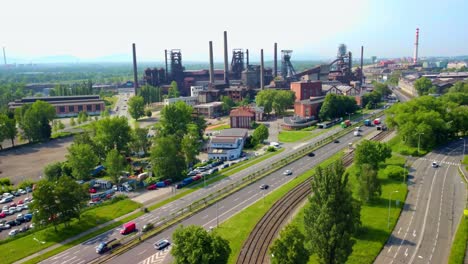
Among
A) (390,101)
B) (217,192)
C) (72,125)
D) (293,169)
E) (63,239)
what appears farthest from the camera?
(390,101)

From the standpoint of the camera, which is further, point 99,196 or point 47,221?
point 99,196

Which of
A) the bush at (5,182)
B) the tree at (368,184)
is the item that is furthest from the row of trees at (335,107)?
the bush at (5,182)

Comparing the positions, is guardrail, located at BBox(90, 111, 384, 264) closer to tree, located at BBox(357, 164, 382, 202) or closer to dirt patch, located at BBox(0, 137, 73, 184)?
tree, located at BBox(357, 164, 382, 202)

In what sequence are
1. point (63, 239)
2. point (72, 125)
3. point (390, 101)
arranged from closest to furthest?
1. point (63, 239)
2. point (72, 125)
3. point (390, 101)

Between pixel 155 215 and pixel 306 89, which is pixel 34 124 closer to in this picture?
pixel 155 215

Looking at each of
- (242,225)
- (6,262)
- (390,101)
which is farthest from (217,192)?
(390,101)

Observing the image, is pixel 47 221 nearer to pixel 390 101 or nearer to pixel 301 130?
pixel 301 130
